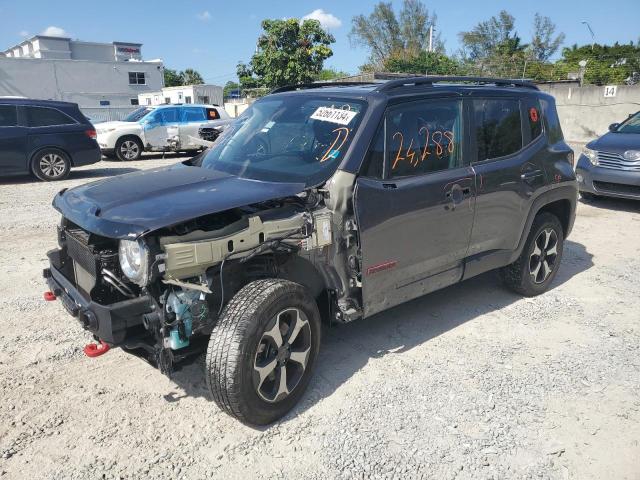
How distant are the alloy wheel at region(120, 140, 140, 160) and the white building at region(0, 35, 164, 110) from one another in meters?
22.6

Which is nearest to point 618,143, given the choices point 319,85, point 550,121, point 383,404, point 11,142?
point 550,121

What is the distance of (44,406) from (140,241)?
139cm

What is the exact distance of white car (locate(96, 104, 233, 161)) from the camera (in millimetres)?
15125

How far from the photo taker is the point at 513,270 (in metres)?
4.90

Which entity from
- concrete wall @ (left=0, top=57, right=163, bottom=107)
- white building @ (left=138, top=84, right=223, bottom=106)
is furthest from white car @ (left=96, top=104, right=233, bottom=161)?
concrete wall @ (left=0, top=57, right=163, bottom=107)


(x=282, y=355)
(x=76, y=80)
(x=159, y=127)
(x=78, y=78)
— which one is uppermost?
(x=78, y=78)

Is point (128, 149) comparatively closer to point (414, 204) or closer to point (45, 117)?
point (45, 117)

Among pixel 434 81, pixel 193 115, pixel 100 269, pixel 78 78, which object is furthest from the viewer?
pixel 78 78

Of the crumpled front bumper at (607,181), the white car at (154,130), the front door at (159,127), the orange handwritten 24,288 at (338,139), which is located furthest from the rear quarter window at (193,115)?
the orange handwritten 24,288 at (338,139)

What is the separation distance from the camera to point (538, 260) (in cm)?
503

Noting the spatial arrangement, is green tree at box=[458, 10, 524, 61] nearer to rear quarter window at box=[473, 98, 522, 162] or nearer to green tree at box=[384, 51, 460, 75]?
green tree at box=[384, 51, 460, 75]

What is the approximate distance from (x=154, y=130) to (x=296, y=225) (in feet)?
45.1

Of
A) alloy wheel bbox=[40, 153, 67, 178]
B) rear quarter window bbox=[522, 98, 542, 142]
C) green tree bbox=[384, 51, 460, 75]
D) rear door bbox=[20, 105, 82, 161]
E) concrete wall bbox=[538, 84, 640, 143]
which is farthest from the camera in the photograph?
green tree bbox=[384, 51, 460, 75]

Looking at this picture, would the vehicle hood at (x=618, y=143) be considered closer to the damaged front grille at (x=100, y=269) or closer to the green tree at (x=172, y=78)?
the damaged front grille at (x=100, y=269)
